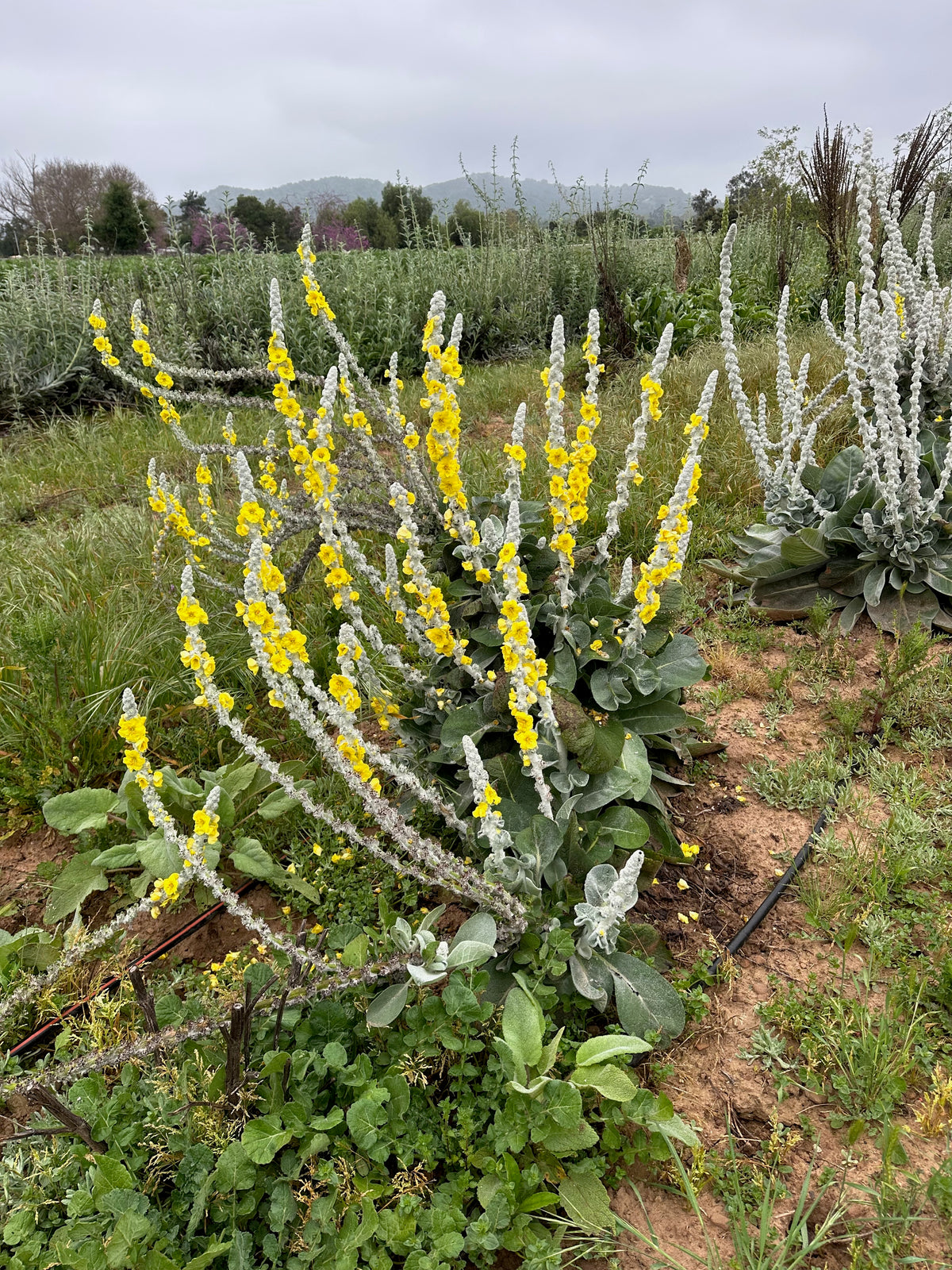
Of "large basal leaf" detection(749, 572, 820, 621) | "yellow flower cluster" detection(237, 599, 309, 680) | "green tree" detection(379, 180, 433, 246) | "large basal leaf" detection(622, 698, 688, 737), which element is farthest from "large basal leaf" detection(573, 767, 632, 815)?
"green tree" detection(379, 180, 433, 246)

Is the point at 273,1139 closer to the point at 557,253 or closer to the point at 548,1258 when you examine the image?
the point at 548,1258

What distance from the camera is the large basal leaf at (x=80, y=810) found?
6.85 ft

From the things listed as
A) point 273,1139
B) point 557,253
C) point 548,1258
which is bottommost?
point 548,1258

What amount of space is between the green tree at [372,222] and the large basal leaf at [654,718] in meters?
10.4

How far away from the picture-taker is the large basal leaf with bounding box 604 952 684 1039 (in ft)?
5.16

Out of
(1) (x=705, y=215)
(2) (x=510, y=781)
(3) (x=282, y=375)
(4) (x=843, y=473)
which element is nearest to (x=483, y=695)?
(2) (x=510, y=781)

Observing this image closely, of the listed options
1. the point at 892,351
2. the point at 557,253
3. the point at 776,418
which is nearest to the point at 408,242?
the point at 557,253

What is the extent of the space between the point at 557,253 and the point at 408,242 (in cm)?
202

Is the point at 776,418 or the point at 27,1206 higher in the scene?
the point at 776,418

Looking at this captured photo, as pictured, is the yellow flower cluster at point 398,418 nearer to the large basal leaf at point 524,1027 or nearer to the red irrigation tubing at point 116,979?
the red irrigation tubing at point 116,979

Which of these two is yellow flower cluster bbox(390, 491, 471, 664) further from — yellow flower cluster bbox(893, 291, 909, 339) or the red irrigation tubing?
yellow flower cluster bbox(893, 291, 909, 339)

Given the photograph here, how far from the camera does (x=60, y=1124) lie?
4.76 feet

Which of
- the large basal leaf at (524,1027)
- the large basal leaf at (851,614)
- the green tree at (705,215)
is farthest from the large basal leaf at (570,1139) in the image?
the green tree at (705,215)

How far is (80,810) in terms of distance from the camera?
6.98ft
